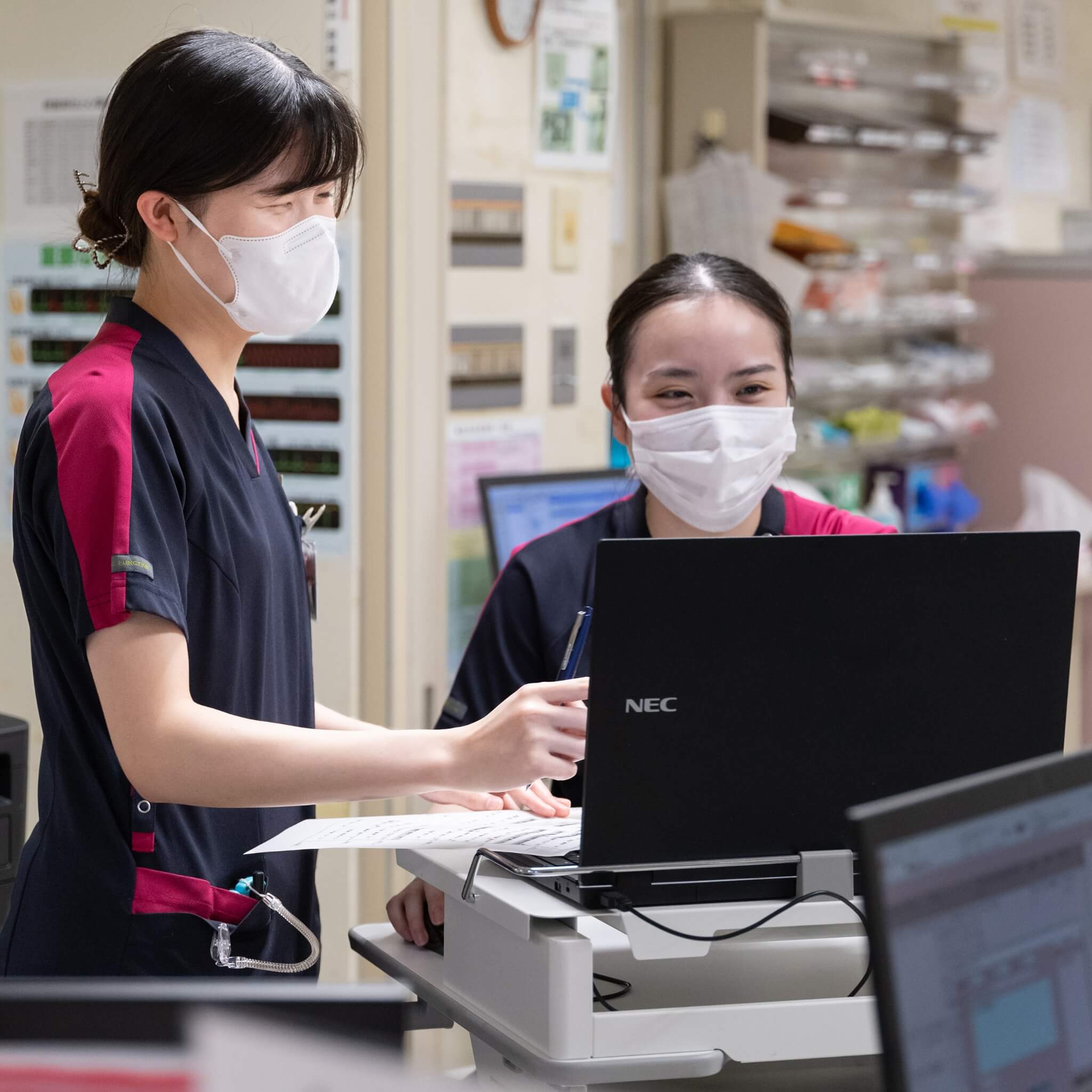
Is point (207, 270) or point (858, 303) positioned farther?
point (858, 303)

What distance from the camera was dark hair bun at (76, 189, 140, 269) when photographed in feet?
4.81

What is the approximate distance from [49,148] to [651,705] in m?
2.01

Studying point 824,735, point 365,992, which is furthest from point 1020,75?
point 365,992

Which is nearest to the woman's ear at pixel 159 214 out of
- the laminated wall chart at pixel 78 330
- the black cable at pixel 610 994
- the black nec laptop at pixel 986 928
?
the black cable at pixel 610 994

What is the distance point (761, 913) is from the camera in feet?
3.80

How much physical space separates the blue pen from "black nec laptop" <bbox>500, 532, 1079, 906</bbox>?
0.33 ft

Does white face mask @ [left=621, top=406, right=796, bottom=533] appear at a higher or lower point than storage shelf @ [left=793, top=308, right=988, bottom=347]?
lower

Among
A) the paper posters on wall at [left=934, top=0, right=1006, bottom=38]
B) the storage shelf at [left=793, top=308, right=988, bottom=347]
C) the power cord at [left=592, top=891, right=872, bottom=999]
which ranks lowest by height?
the power cord at [left=592, top=891, right=872, bottom=999]

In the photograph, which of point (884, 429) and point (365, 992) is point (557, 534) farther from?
point (884, 429)

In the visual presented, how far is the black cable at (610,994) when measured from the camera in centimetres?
125

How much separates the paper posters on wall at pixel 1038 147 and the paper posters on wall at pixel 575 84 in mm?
2525

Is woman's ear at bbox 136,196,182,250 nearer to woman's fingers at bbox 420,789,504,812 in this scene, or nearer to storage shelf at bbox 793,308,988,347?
woman's fingers at bbox 420,789,504,812

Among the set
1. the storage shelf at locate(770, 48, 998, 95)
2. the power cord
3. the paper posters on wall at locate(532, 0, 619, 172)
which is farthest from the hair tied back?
the storage shelf at locate(770, 48, 998, 95)

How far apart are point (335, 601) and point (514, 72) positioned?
42.9 inches
